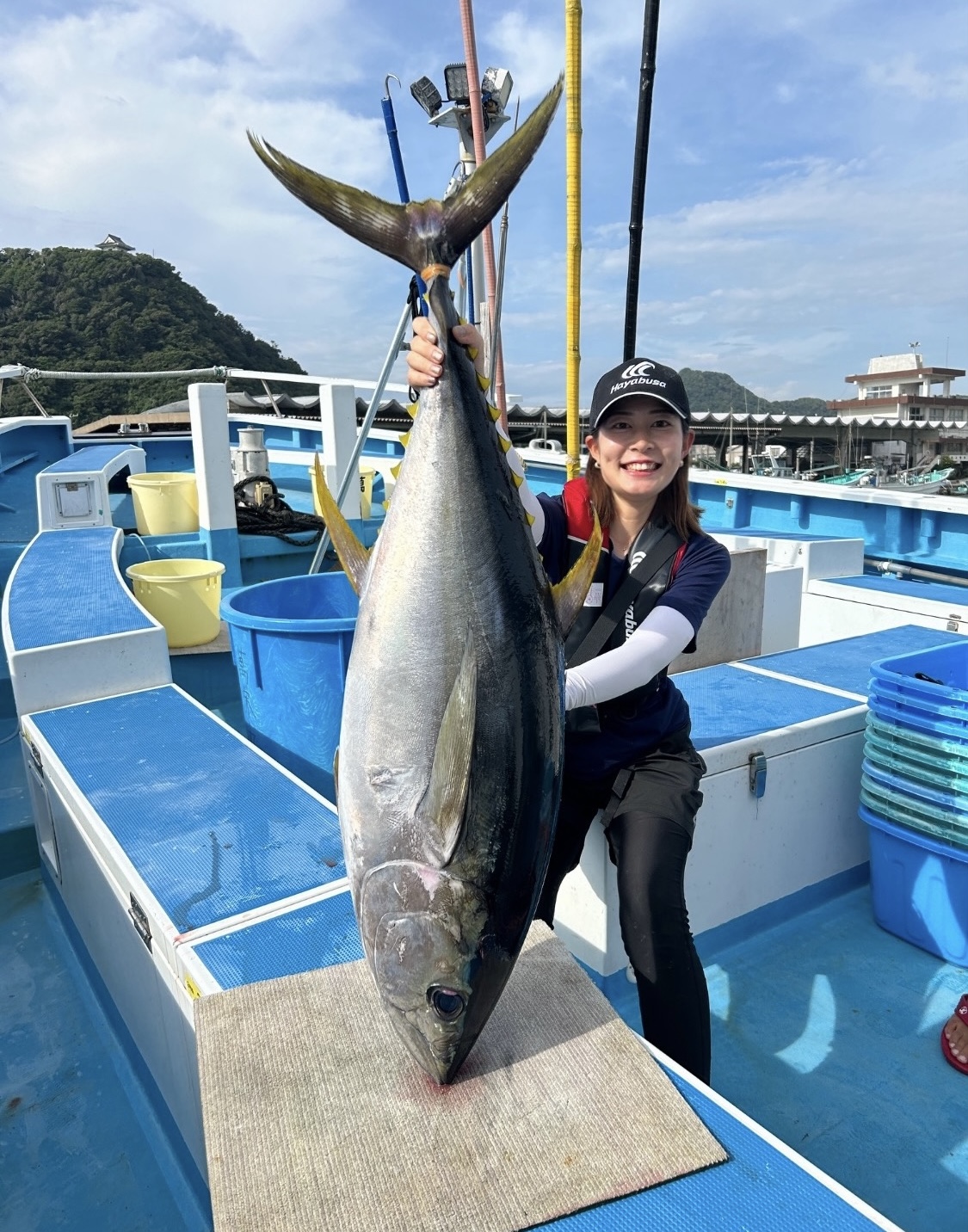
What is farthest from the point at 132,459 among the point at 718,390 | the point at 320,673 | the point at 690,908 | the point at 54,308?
the point at 718,390

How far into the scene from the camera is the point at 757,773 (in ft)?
8.24

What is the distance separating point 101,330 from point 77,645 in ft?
111

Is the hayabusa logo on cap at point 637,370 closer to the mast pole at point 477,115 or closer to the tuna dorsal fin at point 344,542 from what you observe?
the mast pole at point 477,115

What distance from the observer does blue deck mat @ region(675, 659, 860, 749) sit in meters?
2.63

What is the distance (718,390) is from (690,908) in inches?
3659

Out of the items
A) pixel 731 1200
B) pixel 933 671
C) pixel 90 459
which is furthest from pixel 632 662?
pixel 90 459

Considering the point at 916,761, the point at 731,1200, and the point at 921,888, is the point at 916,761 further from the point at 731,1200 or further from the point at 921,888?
the point at 731,1200

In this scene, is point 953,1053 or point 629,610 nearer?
point 629,610

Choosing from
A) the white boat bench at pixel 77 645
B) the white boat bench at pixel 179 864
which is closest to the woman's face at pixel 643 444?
the white boat bench at pixel 179 864

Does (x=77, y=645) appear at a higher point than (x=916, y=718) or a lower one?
higher

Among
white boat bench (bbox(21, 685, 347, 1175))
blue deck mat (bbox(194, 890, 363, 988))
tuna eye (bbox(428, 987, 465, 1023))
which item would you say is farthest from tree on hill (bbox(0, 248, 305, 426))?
tuna eye (bbox(428, 987, 465, 1023))

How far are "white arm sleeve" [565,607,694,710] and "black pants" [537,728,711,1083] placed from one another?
0.29 metres

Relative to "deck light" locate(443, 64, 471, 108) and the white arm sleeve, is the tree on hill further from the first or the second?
the white arm sleeve

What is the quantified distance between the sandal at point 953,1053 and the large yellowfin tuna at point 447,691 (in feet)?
5.17
